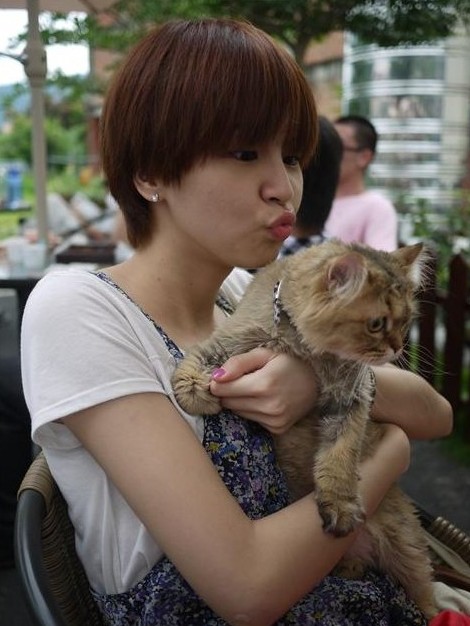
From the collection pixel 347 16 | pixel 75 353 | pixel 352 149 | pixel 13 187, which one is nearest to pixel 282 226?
pixel 75 353

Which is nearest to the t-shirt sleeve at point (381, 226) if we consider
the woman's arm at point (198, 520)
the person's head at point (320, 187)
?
the person's head at point (320, 187)

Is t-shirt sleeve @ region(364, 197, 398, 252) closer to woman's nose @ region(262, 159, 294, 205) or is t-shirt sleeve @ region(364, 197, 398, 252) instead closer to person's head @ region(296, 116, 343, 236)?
person's head @ region(296, 116, 343, 236)

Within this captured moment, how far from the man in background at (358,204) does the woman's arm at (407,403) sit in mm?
2632

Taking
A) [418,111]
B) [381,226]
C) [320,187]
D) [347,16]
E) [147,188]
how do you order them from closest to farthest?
[147,188] → [320,187] → [381,226] → [347,16] → [418,111]

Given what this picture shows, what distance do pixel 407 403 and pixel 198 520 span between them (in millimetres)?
680

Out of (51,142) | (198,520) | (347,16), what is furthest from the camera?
(51,142)

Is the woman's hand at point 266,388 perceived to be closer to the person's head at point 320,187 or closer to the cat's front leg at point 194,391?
the cat's front leg at point 194,391

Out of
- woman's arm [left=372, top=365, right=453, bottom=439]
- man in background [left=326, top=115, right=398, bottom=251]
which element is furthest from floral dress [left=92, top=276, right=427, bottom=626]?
man in background [left=326, top=115, right=398, bottom=251]

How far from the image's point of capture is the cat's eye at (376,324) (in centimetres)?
136

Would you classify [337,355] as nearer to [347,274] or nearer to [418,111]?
[347,274]

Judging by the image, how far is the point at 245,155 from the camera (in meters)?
1.38

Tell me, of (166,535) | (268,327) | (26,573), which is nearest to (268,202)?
(268,327)

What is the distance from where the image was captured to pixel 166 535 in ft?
3.77

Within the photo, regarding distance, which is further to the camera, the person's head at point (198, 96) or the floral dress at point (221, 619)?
the person's head at point (198, 96)
